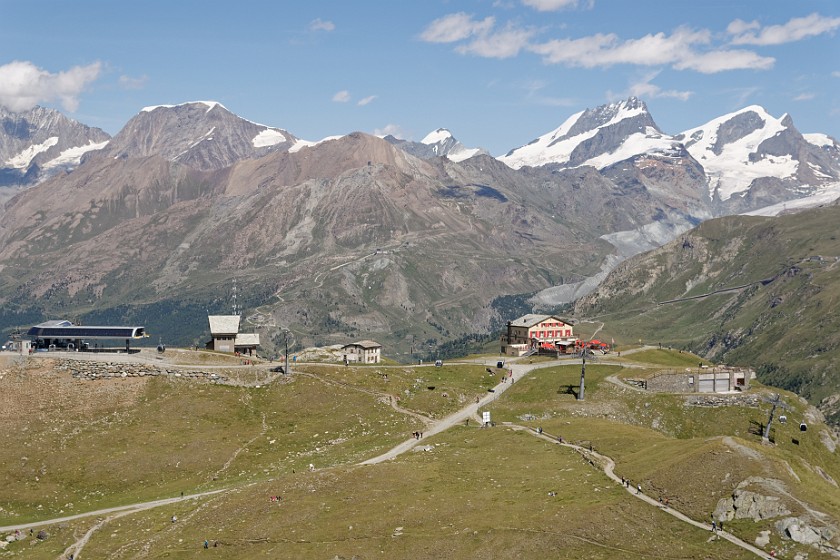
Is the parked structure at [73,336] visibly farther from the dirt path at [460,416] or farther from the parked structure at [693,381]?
the parked structure at [693,381]

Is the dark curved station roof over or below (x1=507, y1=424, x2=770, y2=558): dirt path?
over

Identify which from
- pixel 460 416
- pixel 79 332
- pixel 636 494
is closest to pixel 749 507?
pixel 636 494

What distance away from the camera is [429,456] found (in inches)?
4579

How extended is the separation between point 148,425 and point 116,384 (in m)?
14.1

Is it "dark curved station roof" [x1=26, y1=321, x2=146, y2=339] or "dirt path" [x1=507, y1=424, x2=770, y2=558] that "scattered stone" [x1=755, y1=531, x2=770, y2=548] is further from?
"dark curved station roof" [x1=26, y1=321, x2=146, y2=339]

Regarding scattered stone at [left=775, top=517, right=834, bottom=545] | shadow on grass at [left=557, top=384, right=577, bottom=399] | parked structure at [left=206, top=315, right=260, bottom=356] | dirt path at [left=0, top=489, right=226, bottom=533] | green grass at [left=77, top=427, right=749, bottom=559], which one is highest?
parked structure at [left=206, top=315, right=260, bottom=356]

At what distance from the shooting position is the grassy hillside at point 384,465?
82.3 metres

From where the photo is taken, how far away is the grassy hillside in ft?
270

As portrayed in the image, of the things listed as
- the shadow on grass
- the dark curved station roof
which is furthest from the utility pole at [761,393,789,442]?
the dark curved station roof

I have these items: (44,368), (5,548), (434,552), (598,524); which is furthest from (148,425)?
(598,524)

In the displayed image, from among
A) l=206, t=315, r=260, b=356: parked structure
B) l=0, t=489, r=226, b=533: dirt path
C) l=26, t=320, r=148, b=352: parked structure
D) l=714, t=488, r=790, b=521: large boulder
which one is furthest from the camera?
l=206, t=315, r=260, b=356: parked structure

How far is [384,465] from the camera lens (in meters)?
109

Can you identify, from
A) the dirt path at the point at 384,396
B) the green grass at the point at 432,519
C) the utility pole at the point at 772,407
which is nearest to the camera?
the green grass at the point at 432,519

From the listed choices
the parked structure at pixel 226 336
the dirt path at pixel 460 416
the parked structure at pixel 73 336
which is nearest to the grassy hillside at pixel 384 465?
the dirt path at pixel 460 416
